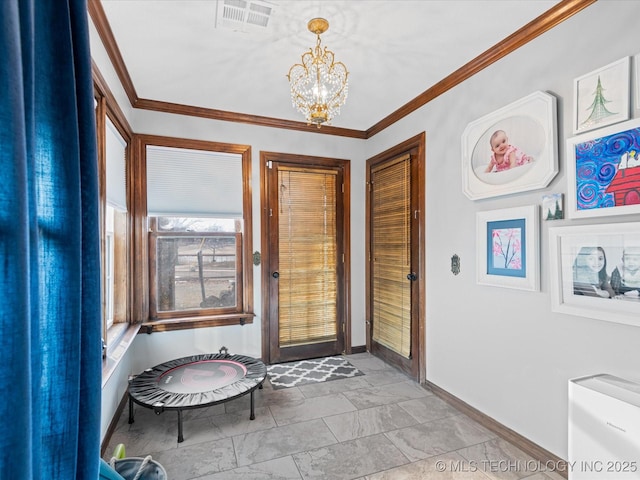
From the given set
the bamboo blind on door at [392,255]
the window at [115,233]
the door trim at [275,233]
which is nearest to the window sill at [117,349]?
the window at [115,233]

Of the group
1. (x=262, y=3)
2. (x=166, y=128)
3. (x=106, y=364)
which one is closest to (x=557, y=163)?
(x=262, y=3)

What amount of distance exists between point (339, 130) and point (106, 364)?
3.25m

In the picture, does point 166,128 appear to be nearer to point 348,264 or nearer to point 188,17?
point 188,17

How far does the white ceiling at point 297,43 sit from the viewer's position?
6.68 feet

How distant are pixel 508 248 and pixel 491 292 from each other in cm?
37

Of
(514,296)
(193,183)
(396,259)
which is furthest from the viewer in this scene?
(396,259)

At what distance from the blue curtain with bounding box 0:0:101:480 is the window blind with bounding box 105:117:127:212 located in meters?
1.78

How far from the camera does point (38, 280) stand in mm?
839

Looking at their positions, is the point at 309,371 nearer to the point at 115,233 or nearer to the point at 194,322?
the point at 194,322

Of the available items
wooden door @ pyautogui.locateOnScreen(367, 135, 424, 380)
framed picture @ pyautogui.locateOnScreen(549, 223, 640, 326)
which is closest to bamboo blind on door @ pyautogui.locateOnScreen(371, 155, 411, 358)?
wooden door @ pyautogui.locateOnScreen(367, 135, 424, 380)

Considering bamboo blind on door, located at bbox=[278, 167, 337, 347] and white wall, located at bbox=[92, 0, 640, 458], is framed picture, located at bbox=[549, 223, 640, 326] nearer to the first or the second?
white wall, located at bbox=[92, 0, 640, 458]

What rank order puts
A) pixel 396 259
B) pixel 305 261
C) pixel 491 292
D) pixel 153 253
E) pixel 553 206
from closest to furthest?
pixel 553 206 < pixel 491 292 < pixel 153 253 < pixel 396 259 < pixel 305 261

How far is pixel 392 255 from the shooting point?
147 inches

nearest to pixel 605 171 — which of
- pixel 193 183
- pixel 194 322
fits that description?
pixel 193 183
